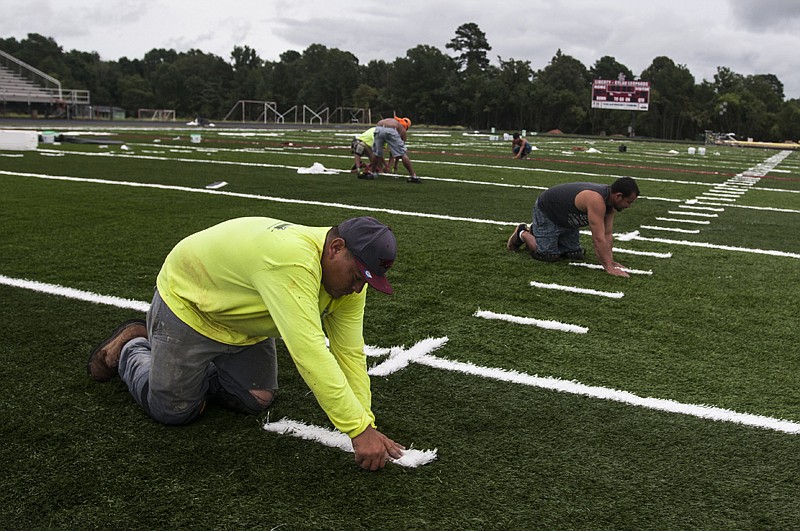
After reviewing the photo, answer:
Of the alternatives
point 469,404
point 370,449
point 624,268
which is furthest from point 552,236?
point 370,449

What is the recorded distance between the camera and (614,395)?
3539 millimetres

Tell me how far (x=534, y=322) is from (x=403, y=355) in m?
1.08

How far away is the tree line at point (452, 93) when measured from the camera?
75188 millimetres

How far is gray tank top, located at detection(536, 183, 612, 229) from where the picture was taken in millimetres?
6391

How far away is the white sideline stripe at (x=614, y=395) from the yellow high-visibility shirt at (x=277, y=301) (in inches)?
40.6

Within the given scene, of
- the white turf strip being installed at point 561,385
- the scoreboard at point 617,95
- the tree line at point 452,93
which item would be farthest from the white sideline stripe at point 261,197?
the tree line at point 452,93

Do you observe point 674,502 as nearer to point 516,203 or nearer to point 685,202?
point 516,203

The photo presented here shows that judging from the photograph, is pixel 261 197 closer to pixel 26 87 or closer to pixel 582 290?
pixel 582 290

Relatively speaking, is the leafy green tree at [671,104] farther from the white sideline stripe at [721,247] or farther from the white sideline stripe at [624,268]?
the white sideline stripe at [624,268]

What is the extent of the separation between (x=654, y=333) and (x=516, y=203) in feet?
21.1

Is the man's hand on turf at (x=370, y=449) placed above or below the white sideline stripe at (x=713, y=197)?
below

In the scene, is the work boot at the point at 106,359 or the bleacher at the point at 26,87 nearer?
the work boot at the point at 106,359

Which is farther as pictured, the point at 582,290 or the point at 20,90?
the point at 20,90

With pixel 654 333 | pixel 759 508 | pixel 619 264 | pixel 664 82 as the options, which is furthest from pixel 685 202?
pixel 664 82
